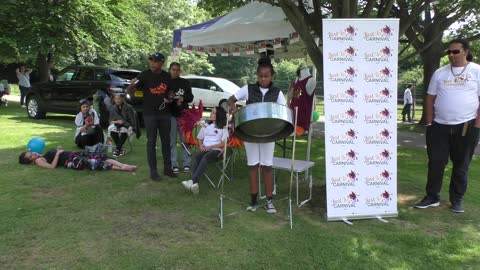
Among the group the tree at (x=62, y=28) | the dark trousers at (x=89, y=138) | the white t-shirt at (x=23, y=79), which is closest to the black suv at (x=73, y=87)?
the dark trousers at (x=89, y=138)

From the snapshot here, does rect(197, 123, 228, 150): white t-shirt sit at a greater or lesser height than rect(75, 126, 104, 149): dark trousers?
greater

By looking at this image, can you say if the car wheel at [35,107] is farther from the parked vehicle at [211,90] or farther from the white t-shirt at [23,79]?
the parked vehicle at [211,90]

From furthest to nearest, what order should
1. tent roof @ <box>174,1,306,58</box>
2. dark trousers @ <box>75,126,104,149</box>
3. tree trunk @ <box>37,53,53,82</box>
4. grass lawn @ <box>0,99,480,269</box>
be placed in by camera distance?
tree trunk @ <box>37,53,53,82</box>, dark trousers @ <box>75,126,104,149</box>, tent roof @ <box>174,1,306,58</box>, grass lawn @ <box>0,99,480,269</box>

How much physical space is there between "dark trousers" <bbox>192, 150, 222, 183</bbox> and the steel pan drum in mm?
1183

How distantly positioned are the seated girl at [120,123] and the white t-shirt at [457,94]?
5.21 metres

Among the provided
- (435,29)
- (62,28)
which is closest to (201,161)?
(435,29)

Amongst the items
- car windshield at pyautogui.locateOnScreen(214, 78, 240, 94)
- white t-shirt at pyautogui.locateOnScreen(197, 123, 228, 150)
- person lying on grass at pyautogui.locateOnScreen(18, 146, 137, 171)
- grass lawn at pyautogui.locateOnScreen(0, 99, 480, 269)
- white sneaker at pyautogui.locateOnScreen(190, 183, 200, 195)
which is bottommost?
grass lawn at pyautogui.locateOnScreen(0, 99, 480, 269)

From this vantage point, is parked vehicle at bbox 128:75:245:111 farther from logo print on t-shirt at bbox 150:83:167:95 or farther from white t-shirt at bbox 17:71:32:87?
logo print on t-shirt at bbox 150:83:167:95

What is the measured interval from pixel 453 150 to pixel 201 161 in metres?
2.96

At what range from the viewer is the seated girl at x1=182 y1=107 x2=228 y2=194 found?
5324 mm

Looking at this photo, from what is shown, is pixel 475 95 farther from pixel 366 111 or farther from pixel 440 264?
pixel 440 264

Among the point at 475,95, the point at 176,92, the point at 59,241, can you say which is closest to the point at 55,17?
the point at 176,92

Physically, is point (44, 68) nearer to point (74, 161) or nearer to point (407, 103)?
point (74, 161)

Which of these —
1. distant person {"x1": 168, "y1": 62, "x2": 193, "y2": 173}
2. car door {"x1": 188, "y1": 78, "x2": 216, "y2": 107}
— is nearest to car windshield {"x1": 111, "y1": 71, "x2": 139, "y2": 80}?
distant person {"x1": 168, "y1": 62, "x2": 193, "y2": 173}
